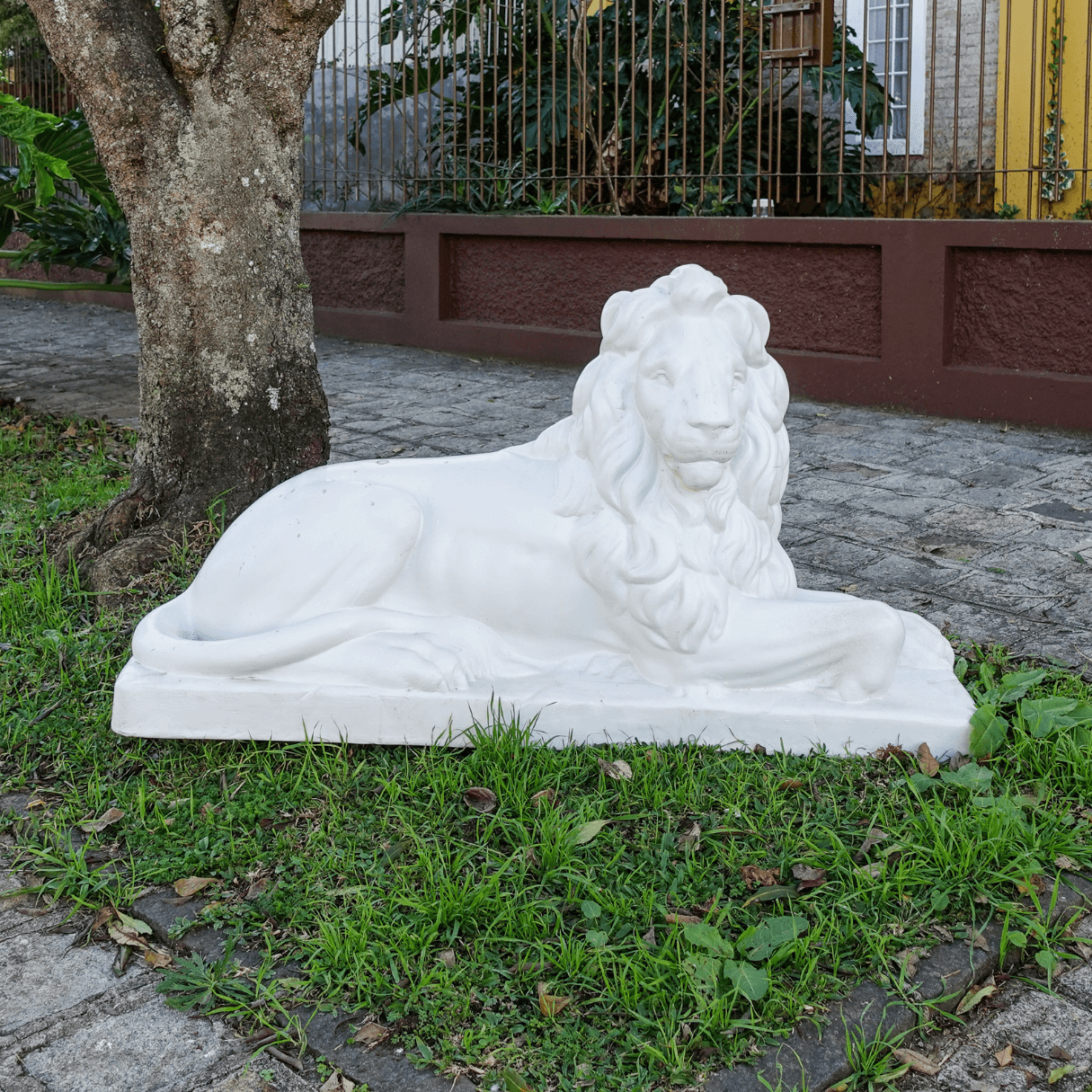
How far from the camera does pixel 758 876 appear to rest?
2.65 meters

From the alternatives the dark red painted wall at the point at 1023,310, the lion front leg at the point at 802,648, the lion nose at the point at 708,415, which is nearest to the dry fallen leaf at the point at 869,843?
the lion front leg at the point at 802,648

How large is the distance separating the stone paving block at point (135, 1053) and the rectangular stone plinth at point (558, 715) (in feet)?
2.83

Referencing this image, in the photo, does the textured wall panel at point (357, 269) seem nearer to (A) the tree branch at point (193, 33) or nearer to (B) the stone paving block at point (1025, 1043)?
(A) the tree branch at point (193, 33)

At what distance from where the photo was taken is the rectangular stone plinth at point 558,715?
10.0 feet

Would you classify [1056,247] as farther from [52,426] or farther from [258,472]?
[52,426]

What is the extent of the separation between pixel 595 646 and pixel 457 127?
25.8 ft

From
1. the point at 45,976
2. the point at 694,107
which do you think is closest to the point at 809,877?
the point at 45,976

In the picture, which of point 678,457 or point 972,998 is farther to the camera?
point 678,457

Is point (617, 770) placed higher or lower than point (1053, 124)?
lower

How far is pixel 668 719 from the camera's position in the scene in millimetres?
3090

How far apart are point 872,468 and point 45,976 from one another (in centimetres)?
470

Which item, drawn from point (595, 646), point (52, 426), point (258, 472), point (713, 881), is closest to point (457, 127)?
point (52, 426)

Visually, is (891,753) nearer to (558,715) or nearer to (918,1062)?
(558,715)

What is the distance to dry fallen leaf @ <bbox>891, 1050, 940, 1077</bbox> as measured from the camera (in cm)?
216
